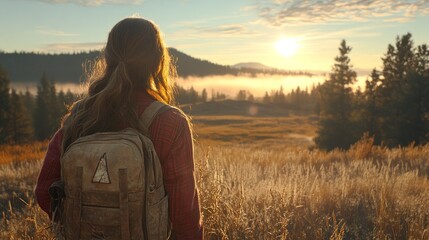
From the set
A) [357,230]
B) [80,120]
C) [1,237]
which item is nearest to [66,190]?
[80,120]

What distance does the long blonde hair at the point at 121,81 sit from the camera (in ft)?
6.77

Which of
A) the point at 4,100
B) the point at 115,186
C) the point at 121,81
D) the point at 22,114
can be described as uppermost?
the point at 121,81

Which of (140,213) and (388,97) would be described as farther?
(388,97)

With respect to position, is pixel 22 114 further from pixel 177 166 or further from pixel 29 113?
pixel 177 166

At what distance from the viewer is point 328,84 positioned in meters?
33.8

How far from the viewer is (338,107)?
108 ft

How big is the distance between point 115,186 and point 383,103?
33139mm

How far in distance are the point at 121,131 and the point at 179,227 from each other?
0.68 meters

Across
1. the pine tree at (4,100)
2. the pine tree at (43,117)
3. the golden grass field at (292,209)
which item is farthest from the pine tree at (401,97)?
the pine tree at (43,117)

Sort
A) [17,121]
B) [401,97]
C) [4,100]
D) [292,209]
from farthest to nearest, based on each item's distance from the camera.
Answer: [17,121] → [4,100] → [401,97] → [292,209]

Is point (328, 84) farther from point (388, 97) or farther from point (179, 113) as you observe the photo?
point (179, 113)

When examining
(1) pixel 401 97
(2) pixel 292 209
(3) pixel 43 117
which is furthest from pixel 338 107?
(3) pixel 43 117

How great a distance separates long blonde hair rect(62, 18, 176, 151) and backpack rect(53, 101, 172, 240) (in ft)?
0.39

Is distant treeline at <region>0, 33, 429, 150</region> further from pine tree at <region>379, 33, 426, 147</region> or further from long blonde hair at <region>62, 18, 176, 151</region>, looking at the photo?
long blonde hair at <region>62, 18, 176, 151</region>
